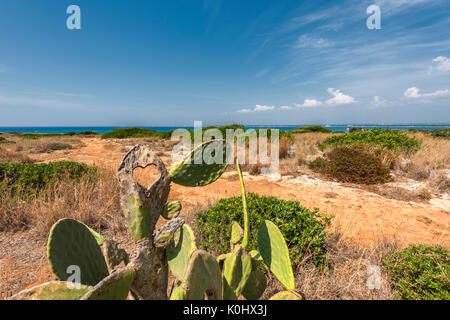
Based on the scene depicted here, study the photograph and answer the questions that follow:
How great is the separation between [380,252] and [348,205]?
6.36ft

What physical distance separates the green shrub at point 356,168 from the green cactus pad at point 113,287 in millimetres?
6086

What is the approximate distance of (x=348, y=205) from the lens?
4.00 m

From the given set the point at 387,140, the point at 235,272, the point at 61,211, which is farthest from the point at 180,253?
the point at 387,140

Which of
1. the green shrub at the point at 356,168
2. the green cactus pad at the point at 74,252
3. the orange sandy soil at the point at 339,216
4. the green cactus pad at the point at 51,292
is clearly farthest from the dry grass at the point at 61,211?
the green shrub at the point at 356,168

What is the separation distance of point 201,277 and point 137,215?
0.28 meters

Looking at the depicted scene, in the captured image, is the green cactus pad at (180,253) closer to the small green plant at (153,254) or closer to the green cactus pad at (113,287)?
the small green plant at (153,254)

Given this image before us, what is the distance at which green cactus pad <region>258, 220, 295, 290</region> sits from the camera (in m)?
0.83

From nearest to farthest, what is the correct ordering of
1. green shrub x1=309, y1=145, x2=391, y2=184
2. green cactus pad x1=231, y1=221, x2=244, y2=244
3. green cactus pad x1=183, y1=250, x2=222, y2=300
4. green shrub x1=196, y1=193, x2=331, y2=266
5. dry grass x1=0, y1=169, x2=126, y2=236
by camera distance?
green cactus pad x1=183, y1=250, x2=222, y2=300
green cactus pad x1=231, y1=221, x2=244, y2=244
green shrub x1=196, y1=193, x2=331, y2=266
dry grass x1=0, y1=169, x2=126, y2=236
green shrub x1=309, y1=145, x2=391, y2=184

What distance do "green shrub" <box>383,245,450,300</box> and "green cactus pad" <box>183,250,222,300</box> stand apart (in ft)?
6.00

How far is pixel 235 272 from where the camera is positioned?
772 millimetres

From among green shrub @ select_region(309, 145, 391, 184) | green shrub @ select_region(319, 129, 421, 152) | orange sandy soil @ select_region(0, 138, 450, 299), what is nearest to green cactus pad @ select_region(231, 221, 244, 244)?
orange sandy soil @ select_region(0, 138, 450, 299)

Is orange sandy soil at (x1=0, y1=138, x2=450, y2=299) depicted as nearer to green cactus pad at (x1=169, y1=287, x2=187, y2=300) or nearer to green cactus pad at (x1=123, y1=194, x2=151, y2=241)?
green cactus pad at (x1=123, y1=194, x2=151, y2=241)
